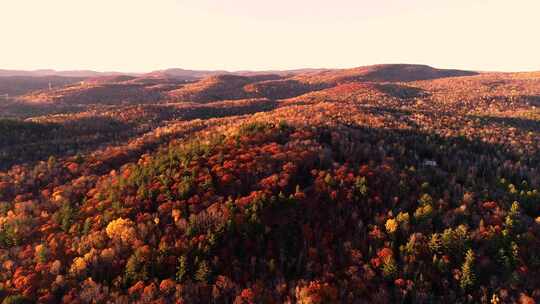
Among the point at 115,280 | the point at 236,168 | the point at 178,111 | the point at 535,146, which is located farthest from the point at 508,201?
the point at 178,111

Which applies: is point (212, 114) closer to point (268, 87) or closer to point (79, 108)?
point (79, 108)

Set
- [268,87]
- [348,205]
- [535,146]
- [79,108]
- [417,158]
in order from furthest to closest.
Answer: [268,87]
[79,108]
[535,146]
[417,158]
[348,205]

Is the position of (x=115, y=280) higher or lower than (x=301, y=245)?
lower

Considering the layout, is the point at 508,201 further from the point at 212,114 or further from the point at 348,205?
the point at 212,114

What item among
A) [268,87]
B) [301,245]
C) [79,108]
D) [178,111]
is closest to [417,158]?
[301,245]

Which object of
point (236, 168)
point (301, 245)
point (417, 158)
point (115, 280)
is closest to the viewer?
point (115, 280)

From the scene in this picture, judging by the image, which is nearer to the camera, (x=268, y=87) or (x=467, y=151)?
A: (x=467, y=151)

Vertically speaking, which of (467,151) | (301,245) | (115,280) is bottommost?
(115,280)

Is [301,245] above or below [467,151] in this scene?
below

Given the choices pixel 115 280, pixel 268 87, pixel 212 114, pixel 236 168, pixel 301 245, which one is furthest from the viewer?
pixel 268 87
